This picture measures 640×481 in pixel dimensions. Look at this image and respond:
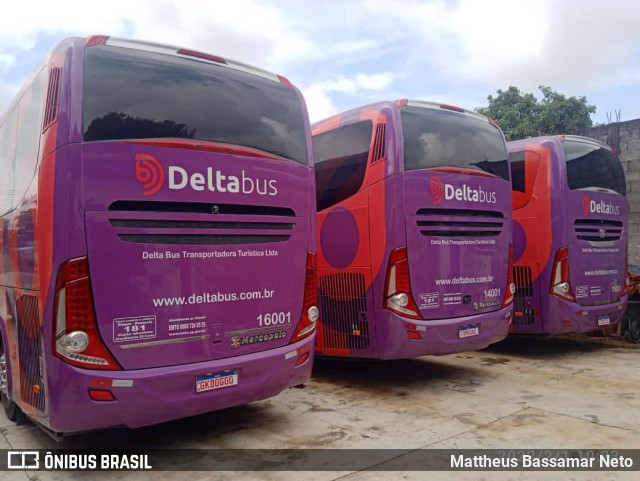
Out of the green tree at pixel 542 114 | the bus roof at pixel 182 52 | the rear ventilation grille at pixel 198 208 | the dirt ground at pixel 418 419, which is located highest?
the green tree at pixel 542 114

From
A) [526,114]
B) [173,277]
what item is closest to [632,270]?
[173,277]

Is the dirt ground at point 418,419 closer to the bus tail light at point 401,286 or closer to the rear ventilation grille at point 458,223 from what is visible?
the bus tail light at point 401,286

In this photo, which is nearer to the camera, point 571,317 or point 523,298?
point 571,317

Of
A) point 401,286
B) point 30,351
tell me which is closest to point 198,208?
point 30,351

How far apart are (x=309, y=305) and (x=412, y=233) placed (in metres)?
1.80

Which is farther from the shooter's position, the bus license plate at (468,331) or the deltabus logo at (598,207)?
the deltabus logo at (598,207)

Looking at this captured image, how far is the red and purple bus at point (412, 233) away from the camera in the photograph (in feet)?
20.8

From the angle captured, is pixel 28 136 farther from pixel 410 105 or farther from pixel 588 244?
pixel 588 244

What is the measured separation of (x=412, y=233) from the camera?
6.36 meters

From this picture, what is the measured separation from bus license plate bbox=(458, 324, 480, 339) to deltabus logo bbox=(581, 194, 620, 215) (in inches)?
128

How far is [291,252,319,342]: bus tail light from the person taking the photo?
5.06m

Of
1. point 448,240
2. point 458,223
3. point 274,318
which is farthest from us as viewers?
point 458,223

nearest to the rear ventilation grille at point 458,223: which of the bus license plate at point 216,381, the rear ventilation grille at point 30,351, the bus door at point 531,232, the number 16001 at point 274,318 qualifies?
the bus door at point 531,232

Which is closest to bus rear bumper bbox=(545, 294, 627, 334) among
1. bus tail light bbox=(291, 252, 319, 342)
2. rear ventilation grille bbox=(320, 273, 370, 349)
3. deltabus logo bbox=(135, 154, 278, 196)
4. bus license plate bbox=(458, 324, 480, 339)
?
bus license plate bbox=(458, 324, 480, 339)
